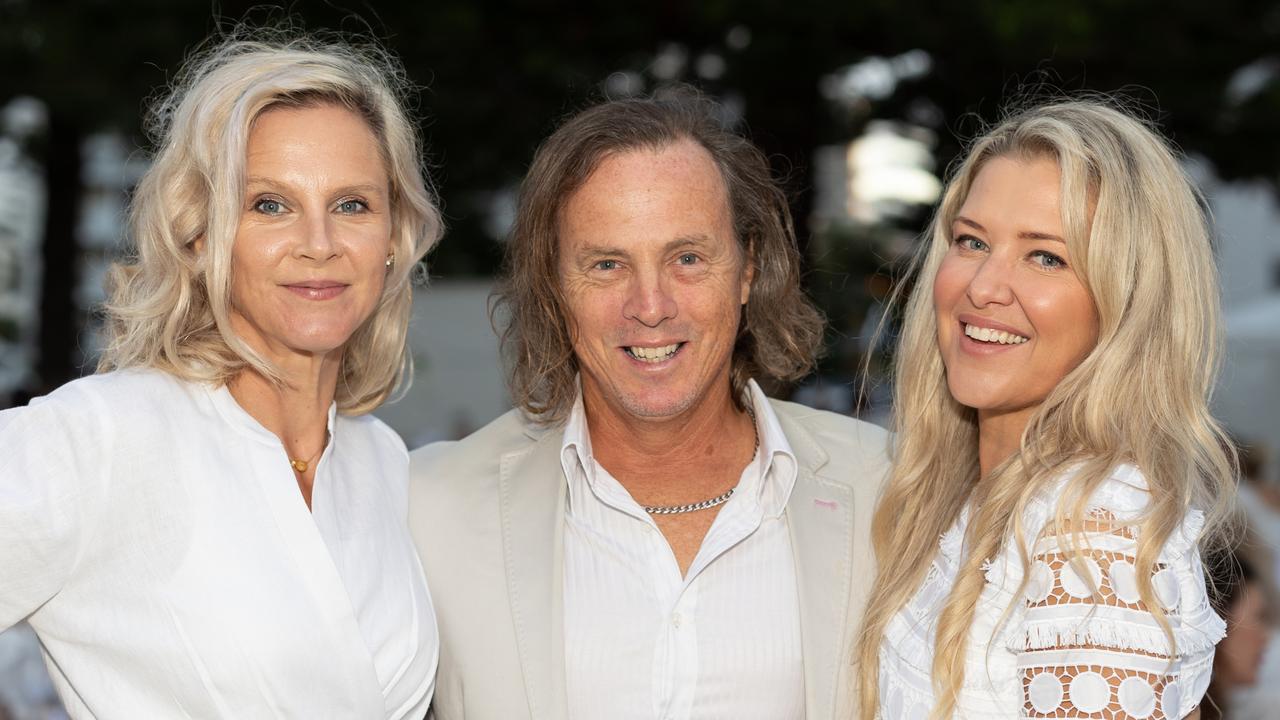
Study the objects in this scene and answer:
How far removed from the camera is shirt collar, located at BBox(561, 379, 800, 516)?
322cm

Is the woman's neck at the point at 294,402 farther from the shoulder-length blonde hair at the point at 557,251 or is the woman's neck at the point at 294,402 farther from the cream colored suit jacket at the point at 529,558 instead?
the shoulder-length blonde hair at the point at 557,251

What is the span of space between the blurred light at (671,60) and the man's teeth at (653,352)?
21.4ft

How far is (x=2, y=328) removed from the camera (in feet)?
80.2

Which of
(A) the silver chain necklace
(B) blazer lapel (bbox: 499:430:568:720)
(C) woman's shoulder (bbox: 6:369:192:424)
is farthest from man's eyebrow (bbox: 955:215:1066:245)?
(C) woman's shoulder (bbox: 6:369:192:424)

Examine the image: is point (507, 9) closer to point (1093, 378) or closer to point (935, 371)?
point (935, 371)

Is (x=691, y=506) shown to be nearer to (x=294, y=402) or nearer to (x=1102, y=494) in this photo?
(x=294, y=402)

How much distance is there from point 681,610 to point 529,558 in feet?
1.26

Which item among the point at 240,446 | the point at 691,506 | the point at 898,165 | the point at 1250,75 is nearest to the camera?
the point at 240,446

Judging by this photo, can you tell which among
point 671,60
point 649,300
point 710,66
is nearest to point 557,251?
point 649,300

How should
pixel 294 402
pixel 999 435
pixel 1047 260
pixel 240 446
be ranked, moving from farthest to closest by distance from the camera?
pixel 294 402 < pixel 999 435 < pixel 240 446 < pixel 1047 260

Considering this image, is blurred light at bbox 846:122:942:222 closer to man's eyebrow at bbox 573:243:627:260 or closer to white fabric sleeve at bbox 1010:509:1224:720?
man's eyebrow at bbox 573:243:627:260

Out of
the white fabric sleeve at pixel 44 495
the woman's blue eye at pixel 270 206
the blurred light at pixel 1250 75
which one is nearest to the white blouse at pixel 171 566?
the white fabric sleeve at pixel 44 495

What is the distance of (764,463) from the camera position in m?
3.27

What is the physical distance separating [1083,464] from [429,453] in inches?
66.1
